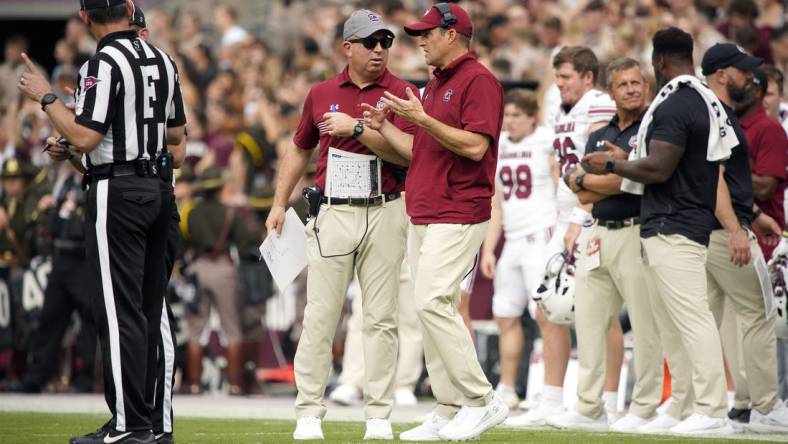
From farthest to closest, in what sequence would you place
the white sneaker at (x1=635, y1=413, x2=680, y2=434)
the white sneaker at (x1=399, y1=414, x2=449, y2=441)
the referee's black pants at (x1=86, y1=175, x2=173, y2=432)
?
1. the white sneaker at (x1=635, y1=413, x2=680, y2=434)
2. the white sneaker at (x1=399, y1=414, x2=449, y2=441)
3. the referee's black pants at (x1=86, y1=175, x2=173, y2=432)

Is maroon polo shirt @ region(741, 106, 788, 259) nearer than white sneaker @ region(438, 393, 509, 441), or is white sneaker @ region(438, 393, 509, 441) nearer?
white sneaker @ region(438, 393, 509, 441)

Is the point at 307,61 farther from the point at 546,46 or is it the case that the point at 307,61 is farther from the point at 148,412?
the point at 148,412

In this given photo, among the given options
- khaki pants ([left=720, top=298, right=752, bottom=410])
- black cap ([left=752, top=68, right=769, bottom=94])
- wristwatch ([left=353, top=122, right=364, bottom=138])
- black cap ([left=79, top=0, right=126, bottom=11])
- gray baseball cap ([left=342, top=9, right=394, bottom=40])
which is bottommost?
khaki pants ([left=720, top=298, right=752, bottom=410])

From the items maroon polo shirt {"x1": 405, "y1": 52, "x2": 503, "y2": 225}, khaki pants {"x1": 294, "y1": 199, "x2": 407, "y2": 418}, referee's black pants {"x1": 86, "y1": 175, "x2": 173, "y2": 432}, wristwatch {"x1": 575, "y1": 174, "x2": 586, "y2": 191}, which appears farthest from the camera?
wristwatch {"x1": 575, "y1": 174, "x2": 586, "y2": 191}

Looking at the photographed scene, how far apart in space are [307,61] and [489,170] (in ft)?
38.8

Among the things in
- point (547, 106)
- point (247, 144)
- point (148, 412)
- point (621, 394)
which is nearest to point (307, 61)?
point (247, 144)

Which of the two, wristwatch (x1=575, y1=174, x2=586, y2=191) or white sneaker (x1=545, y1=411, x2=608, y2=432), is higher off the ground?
wristwatch (x1=575, y1=174, x2=586, y2=191)

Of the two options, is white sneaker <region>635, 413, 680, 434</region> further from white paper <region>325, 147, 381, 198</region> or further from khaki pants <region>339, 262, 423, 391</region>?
khaki pants <region>339, 262, 423, 391</region>

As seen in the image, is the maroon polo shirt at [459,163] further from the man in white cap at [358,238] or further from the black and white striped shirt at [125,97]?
the black and white striped shirt at [125,97]

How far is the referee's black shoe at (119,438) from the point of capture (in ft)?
25.6

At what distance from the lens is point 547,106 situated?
14.0m

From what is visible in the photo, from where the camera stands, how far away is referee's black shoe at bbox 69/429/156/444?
7.79 metres

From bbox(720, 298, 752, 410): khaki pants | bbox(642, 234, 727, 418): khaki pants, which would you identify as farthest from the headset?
bbox(720, 298, 752, 410): khaki pants

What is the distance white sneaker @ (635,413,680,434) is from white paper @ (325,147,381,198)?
2560mm
